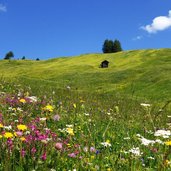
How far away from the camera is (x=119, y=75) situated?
271ft

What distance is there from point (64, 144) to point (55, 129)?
6.54 ft

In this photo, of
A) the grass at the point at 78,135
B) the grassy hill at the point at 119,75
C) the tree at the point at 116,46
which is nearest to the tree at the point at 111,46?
the tree at the point at 116,46

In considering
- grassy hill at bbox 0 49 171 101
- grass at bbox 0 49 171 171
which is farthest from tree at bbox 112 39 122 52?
grass at bbox 0 49 171 171

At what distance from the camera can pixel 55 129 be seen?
8445mm

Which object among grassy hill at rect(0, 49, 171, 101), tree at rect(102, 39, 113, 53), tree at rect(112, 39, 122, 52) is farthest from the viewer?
tree at rect(102, 39, 113, 53)

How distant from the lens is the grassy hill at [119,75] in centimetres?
5743

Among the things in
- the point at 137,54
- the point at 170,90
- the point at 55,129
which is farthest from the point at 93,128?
the point at 137,54

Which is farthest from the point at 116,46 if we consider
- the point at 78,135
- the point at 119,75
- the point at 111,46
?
the point at 78,135

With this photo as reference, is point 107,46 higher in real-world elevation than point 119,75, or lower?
higher

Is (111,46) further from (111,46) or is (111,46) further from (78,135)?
(78,135)

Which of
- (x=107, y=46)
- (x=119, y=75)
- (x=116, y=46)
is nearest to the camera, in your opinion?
(x=119, y=75)

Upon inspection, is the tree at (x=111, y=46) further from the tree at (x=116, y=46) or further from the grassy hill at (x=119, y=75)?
the grassy hill at (x=119, y=75)

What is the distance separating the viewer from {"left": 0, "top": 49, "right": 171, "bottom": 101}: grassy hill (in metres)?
57.4

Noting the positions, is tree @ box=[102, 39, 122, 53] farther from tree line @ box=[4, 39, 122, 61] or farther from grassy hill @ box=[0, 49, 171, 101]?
grassy hill @ box=[0, 49, 171, 101]
